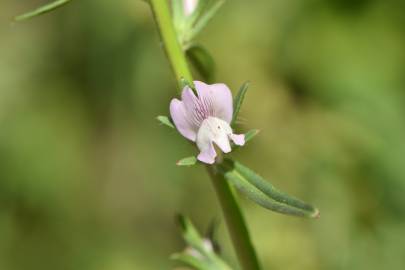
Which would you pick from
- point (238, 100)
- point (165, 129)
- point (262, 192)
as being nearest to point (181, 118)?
point (238, 100)

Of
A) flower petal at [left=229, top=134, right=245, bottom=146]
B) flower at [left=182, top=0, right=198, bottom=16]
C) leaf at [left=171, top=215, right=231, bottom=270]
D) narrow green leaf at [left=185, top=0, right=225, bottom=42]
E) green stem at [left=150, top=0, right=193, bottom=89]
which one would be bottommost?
leaf at [left=171, top=215, right=231, bottom=270]

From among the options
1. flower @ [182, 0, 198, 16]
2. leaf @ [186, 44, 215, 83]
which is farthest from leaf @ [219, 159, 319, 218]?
flower @ [182, 0, 198, 16]

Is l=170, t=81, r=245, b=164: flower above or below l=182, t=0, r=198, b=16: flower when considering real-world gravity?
below

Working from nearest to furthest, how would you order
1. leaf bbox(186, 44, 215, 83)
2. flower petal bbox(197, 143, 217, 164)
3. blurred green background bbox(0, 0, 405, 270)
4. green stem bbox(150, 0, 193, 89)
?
flower petal bbox(197, 143, 217, 164) < green stem bbox(150, 0, 193, 89) < leaf bbox(186, 44, 215, 83) < blurred green background bbox(0, 0, 405, 270)

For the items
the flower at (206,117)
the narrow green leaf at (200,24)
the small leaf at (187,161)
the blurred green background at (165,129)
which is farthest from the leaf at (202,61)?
the blurred green background at (165,129)

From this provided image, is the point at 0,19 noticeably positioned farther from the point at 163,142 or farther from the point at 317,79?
the point at 317,79

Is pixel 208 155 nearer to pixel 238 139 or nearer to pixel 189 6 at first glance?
pixel 238 139

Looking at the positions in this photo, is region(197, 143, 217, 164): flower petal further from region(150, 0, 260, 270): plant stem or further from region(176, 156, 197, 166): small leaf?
region(150, 0, 260, 270): plant stem

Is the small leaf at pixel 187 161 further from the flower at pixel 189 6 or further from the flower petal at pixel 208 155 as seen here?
the flower at pixel 189 6
